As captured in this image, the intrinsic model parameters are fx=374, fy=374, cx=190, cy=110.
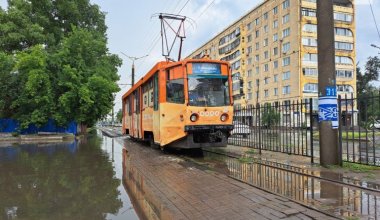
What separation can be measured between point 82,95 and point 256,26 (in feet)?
158

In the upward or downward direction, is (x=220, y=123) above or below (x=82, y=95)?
below

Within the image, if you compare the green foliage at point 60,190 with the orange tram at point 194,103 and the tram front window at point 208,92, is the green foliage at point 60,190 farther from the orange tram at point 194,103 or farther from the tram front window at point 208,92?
the tram front window at point 208,92

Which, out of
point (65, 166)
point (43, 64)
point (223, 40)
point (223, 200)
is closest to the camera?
point (223, 200)

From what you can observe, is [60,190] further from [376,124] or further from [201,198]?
[376,124]

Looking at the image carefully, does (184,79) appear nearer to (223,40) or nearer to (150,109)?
(150,109)

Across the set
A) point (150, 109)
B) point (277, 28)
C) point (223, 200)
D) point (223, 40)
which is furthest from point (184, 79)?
point (223, 40)

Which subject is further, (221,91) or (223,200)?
(221,91)

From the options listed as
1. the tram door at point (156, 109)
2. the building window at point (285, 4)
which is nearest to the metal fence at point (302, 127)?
the tram door at point (156, 109)

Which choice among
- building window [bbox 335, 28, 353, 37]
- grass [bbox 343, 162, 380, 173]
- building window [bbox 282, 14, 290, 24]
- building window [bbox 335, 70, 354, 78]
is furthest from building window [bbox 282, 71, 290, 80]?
grass [bbox 343, 162, 380, 173]

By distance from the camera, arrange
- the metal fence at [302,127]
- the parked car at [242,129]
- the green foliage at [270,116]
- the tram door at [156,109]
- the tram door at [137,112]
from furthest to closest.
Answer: the tram door at [137,112] < the parked car at [242,129] < the tram door at [156,109] < the green foliage at [270,116] < the metal fence at [302,127]

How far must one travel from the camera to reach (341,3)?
204 feet

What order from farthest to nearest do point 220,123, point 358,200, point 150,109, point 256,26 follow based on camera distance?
1. point 256,26
2. point 150,109
3. point 220,123
4. point 358,200

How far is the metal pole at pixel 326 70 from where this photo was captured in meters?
10.4

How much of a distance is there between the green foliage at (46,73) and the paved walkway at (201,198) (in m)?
21.0
